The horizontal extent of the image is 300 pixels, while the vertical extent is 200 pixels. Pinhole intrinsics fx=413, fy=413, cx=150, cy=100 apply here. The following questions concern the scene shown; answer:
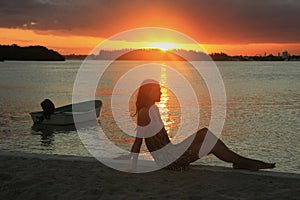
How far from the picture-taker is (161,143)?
7.42 metres

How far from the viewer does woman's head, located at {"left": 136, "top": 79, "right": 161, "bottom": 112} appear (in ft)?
23.0

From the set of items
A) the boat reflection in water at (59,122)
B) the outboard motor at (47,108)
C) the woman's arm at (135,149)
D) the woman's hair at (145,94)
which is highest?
the woman's hair at (145,94)

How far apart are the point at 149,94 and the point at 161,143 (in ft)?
3.23

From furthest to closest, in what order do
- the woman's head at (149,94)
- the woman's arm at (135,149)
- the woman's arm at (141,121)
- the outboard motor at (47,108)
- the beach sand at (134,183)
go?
1. the outboard motor at (47,108)
2. the woman's arm at (135,149)
3. the woman's arm at (141,121)
4. the woman's head at (149,94)
5. the beach sand at (134,183)

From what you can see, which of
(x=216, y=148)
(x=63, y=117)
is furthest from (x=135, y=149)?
(x=63, y=117)

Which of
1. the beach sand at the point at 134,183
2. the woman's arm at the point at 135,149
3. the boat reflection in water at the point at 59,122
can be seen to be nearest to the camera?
the beach sand at the point at 134,183

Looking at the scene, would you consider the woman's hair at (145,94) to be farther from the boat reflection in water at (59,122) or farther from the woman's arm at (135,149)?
the boat reflection in water at (59,122)

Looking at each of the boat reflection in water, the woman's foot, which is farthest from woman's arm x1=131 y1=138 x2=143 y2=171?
the boat reflection in water

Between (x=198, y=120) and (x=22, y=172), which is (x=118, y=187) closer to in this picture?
(x=22, y=172)

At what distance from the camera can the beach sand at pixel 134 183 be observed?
6293 mm

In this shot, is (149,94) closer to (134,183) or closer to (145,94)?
(145,94)

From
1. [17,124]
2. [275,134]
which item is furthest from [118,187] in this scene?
[17,124]

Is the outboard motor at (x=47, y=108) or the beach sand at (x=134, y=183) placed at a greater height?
the beach sand at (x=134, y=183)

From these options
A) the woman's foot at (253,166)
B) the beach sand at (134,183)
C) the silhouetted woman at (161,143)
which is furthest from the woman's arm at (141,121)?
the woman's foot at (253,166)
